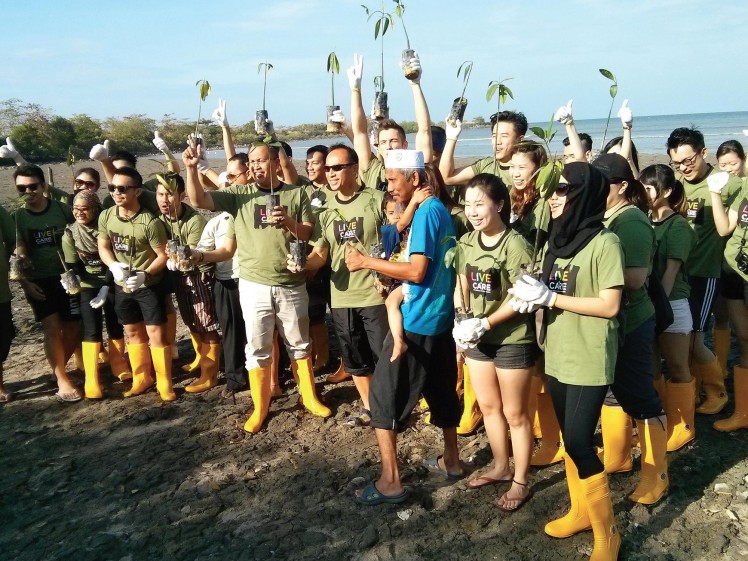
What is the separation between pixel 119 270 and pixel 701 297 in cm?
502

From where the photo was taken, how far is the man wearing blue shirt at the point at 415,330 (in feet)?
11.4

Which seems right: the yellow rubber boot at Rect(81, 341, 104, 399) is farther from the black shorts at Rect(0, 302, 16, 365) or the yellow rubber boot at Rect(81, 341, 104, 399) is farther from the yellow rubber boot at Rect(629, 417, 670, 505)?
the yellow rubber boot at Rect(629, 417, 670, 505)

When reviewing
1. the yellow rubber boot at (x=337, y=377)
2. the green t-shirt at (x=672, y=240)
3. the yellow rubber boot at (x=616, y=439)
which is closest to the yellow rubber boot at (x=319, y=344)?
the yellow rubber boot at (x=337, y=377)

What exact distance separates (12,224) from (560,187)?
5.28 m

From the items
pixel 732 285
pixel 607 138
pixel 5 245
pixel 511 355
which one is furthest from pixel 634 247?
pixel 607 138

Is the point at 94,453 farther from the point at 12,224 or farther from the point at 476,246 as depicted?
the point at 476,246

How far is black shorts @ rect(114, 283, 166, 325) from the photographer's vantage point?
5.62 m

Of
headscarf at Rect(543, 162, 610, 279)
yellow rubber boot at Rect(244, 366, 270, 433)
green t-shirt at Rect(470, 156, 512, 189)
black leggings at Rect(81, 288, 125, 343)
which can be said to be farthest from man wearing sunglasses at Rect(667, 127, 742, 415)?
black leggings at Rect(81, 288, 125, 343)

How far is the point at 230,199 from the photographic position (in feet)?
16.0

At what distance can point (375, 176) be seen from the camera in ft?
18.0

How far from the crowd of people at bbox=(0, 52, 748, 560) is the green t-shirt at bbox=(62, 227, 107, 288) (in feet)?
0.06

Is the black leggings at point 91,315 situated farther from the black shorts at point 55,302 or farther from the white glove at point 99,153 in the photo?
the white glove at point 99,153

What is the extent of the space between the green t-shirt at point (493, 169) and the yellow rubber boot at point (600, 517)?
7.29ft

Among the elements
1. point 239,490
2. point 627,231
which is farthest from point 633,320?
point 239,490
